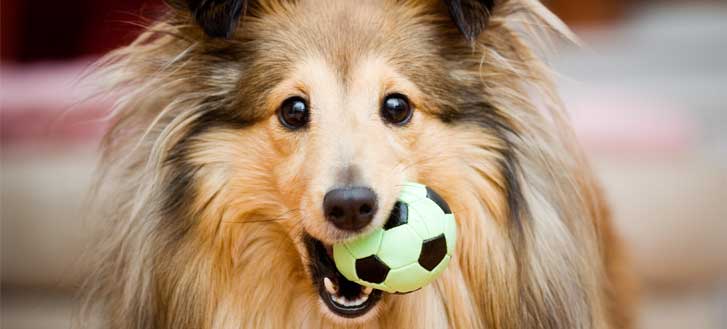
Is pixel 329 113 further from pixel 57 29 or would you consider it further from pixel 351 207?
pixel 57 29

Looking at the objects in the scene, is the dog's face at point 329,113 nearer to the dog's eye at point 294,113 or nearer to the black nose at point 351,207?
the dog's eye at point 294,113

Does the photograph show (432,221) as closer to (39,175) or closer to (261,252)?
(261,252)

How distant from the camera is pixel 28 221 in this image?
17.9ft

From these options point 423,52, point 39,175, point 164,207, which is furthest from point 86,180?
point 423,52

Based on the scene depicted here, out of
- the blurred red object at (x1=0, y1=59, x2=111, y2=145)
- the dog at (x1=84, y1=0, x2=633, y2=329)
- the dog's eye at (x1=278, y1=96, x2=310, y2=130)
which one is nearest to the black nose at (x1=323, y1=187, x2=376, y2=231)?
the dog at (x1=84, y1=0, x2=633, y2=329)

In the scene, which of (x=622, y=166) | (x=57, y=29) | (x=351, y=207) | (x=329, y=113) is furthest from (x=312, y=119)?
(x=57, y=29)

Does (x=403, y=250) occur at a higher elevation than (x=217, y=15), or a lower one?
lower

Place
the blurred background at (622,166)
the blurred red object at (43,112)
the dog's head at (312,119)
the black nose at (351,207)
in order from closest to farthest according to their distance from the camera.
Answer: the black nose at (351,207) < the dog's head at (312,119) < the blurred background at (622,166) < the blurred red object at (43,112)

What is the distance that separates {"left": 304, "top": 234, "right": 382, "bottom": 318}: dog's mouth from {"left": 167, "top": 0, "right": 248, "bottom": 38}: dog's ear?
62cm

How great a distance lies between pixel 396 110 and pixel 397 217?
1.15 feet

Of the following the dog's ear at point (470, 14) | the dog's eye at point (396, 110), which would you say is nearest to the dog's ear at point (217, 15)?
the dog's eye at point (396, 110)

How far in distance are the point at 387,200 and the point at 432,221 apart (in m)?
0.13

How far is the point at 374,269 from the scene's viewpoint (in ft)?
8.35

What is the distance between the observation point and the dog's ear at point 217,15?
2799 millimetres
